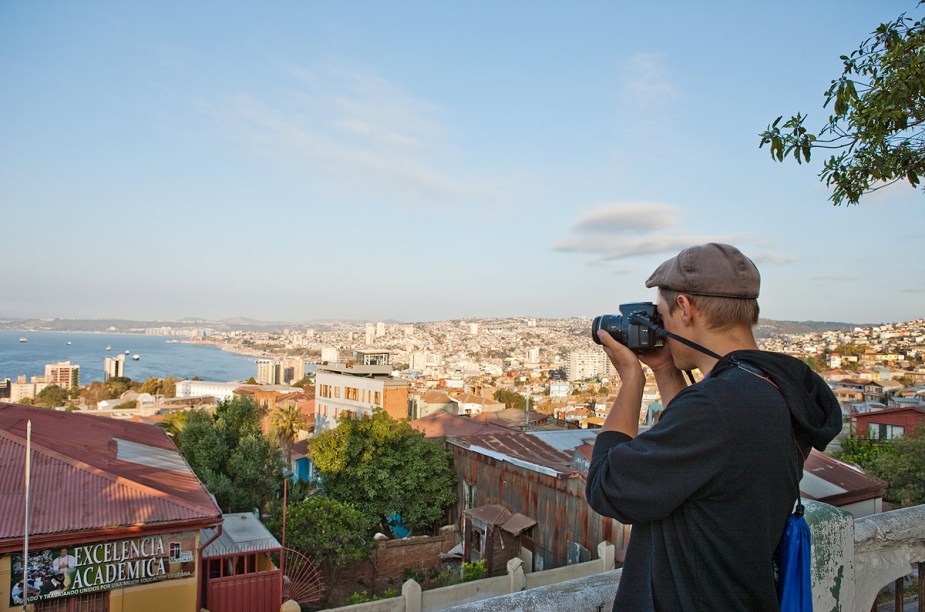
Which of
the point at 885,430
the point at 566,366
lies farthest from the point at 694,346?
the point at 566,366

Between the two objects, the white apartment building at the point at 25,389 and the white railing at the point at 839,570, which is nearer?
the white railing at the point at 839,570

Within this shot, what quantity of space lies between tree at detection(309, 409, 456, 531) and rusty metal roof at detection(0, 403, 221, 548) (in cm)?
521

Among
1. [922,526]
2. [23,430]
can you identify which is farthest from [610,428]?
[23,430]

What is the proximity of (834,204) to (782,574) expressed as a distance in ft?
12.9

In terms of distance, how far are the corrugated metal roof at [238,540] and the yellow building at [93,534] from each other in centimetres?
92

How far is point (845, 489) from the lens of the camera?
13.7m

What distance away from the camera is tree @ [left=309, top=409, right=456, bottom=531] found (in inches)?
654

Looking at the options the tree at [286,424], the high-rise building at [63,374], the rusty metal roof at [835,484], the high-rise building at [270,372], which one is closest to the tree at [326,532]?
the rusty metal roof at [835,484]

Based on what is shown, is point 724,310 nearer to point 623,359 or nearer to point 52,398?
point 623,359

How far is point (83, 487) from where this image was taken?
9.04m

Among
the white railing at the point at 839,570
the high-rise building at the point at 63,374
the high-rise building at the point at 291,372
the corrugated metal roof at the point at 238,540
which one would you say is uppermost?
the white railing at the point at 839,570

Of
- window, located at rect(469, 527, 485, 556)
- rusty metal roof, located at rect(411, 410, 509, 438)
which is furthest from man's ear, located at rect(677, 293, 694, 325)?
rusty metal roof, located at rect(411, 410, 509, 438)

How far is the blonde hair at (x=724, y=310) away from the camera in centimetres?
136

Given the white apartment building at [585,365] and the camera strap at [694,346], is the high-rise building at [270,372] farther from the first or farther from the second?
the camera strap at [694,346]
